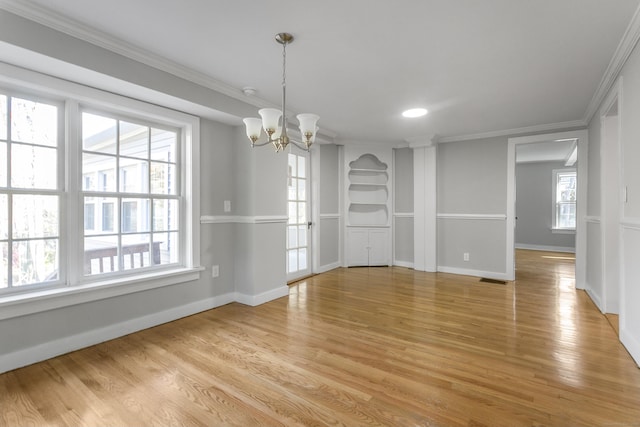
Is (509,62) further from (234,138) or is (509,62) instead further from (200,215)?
(200,215)

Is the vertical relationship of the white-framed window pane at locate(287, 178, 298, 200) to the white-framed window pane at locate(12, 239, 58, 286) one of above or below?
above

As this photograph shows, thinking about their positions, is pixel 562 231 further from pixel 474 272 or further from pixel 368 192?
pixel 368 192

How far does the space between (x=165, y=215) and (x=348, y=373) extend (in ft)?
7.67

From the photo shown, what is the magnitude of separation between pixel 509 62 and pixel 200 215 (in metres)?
3.23

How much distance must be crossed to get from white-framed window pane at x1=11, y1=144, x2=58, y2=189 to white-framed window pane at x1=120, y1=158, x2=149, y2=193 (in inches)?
18.7

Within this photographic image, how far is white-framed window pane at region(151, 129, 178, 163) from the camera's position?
3016mm

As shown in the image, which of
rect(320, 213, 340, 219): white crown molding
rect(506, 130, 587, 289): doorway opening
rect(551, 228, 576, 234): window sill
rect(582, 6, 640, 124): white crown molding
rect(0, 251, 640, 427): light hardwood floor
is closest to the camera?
rect(0, 251, 640, 427): light hardwood floor

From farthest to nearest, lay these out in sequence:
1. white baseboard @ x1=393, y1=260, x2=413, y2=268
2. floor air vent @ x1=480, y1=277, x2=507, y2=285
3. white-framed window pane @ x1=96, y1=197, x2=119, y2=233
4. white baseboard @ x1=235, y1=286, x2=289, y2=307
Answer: white baseboard @ x1=393, y1=260, x2=413, y2=268
floor air vent @ x1=480, y1=277, x2=507, y2=285
white baseboard @ x1=235, y1=286, x2=289, y2=307
white-framed window pane @ x1=96, y1=197, x2=119, y2=233

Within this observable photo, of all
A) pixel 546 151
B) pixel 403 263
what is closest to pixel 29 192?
pixel 403 263

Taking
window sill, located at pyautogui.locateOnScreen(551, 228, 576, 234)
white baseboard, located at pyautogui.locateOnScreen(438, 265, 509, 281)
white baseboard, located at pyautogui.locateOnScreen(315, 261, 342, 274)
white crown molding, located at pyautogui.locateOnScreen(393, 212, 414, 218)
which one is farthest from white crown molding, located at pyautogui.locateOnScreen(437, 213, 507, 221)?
window sill, located at pyautogui.locateOnScreen(551, 228, 576, 234)

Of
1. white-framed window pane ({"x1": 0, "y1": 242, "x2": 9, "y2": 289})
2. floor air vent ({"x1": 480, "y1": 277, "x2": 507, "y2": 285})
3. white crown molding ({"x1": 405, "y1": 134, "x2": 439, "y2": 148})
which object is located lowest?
floor air vent ({"x1": 480, "y1": 277, "x2": 507, "y2": 285})

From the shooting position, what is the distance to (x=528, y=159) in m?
7.64

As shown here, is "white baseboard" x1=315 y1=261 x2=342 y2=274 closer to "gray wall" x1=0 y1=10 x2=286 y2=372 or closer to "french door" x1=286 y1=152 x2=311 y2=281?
"french door" x1=286 y1=152 x2=311 y2=281

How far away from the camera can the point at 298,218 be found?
4.84 metres
